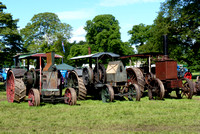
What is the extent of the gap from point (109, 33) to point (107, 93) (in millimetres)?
34358

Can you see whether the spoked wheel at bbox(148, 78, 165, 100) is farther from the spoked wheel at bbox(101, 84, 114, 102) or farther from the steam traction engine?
the spoked wheel at bbox(101, 84, 114, 102)

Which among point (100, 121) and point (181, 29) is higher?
point (181, 29)

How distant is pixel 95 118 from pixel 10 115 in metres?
2.91

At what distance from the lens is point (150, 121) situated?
7520 millimetres

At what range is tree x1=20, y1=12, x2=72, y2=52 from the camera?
144 feet

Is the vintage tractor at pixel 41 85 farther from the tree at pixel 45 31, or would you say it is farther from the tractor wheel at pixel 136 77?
the tree at pixel 45 31

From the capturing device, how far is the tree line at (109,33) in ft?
88.3

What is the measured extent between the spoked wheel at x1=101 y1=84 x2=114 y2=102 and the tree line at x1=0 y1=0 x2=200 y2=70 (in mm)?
15229

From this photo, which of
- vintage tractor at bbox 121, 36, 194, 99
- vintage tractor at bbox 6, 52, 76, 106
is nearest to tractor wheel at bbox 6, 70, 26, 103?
vintage tractor at bbox 6, 52, 76, 106

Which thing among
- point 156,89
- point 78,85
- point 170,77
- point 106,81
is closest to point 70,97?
point 78,85

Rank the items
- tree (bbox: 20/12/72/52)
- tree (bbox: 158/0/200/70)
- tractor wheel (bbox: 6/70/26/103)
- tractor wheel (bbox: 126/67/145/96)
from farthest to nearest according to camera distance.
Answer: tree (bbox: 20/12/72/52)
tree (bbox: 158/0/200/70)
tractor wheel (bbox: 126/67/145/96)
tractor wheel (bbox: 6/70/26/103)

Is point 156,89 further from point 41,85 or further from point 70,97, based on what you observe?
point 41,85

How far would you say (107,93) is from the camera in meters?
12.1

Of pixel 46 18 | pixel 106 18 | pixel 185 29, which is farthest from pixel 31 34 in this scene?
pixel 185 29
